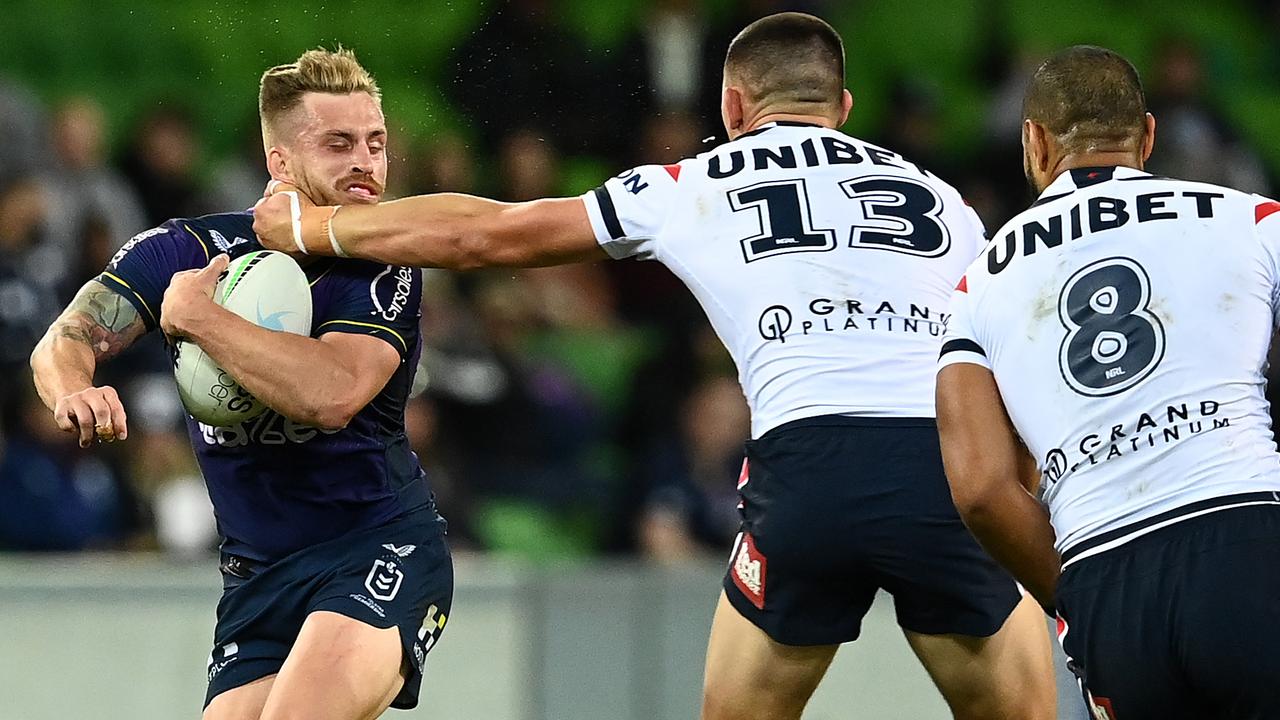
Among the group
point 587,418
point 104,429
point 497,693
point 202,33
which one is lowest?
point 497,693

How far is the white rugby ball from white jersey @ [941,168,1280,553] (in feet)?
5.64

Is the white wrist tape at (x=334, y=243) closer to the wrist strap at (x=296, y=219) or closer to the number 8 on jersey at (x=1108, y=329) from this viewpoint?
the wrist strap at (x=296, y=219)

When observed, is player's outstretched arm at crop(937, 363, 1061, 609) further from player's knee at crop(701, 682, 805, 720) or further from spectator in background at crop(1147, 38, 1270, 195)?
spectator in background at crop(1147, 38, 1270, 195)

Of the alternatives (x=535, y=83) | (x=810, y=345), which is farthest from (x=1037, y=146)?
(x=535, y=83)

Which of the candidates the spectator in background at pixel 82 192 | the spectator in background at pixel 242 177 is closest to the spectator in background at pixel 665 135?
the spectator in background at pixel 242 177

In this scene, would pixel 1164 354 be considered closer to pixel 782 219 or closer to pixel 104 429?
pixel 782 219

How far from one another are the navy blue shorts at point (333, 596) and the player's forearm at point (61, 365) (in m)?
0.67

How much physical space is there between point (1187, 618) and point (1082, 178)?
1020mm

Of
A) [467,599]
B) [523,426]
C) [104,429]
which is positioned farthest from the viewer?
[523,426]

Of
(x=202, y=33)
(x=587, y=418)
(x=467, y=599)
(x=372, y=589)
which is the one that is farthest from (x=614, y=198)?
(x=202, y=33)

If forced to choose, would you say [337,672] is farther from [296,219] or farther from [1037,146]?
[1037,146]

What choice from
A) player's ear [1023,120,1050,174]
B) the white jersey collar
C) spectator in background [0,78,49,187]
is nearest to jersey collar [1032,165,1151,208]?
the white jersey collar

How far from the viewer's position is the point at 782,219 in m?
4.59

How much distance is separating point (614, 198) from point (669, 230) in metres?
0.16
